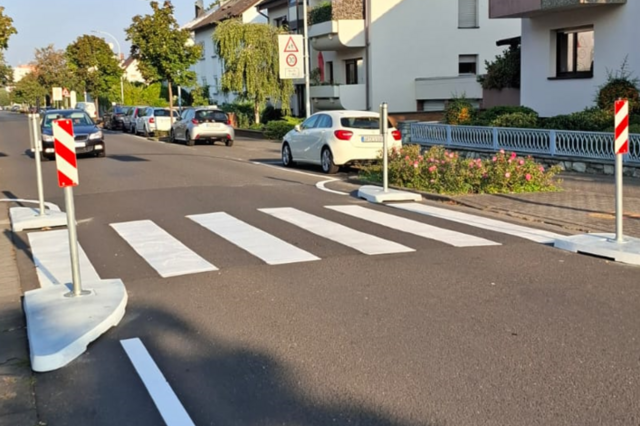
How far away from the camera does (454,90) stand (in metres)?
32.5

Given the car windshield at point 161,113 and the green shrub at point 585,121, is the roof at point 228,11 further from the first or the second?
the green shrub at point 585,121

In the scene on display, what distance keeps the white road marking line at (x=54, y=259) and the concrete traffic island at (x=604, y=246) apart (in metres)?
5.41

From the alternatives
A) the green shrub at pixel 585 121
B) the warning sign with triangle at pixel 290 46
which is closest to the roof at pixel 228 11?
the warning sign with triangle at pixel 290 46

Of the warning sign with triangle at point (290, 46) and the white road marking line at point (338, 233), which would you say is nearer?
the white road marking line at point (338, 233)

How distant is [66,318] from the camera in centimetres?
612

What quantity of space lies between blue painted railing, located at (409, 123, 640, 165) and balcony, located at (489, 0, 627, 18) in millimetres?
4157

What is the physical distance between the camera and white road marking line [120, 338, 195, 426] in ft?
14.5

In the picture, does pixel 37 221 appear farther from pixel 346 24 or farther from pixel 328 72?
pixel 328 72

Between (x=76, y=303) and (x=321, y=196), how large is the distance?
25.0 feet

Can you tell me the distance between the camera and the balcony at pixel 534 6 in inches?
760

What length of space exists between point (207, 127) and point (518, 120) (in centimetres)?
1447

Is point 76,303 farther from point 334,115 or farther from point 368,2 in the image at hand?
point 368,2

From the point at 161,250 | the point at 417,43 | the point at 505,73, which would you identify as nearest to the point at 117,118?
the point at 417,43

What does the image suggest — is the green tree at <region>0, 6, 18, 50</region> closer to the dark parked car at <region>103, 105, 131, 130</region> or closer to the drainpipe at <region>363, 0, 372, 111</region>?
the drainpipe at <region>363, 0, 372, 111</region>
